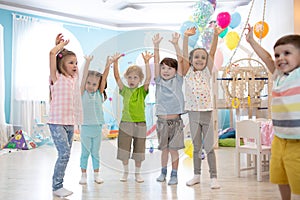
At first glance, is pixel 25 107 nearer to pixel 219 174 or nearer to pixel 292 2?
pixel 219 174

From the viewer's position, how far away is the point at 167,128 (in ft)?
7.62

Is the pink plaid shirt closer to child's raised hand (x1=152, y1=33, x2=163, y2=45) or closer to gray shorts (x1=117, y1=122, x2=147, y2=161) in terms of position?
gray shorts (x1=117, y1=122, x2=147, y2=161)

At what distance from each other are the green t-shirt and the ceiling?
2.32 metres

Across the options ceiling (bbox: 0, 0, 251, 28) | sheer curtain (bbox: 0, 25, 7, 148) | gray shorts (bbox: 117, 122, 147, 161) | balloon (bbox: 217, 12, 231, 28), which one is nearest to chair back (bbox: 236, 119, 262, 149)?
gray shorts (bbox: 117, 122, 147, 161)

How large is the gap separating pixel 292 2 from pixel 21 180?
2.80m

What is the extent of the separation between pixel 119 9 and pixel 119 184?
3.31 m

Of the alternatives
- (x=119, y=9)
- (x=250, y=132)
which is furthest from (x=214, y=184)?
(x=119, y=9)

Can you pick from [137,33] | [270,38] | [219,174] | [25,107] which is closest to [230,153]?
[219,174]

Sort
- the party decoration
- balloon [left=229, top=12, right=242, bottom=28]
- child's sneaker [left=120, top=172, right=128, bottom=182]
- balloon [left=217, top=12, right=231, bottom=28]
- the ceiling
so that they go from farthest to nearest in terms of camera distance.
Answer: the ceiling
balloon [left=229, top=12, right=242, bottom=28]
balloon [left=217, top=12, right=231, bottom=28]
the party decoration
child's sneaker [left=120, top=172, right=128, bottom=182]

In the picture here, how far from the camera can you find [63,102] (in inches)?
82.5

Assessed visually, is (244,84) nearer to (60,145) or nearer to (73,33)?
(60,145)

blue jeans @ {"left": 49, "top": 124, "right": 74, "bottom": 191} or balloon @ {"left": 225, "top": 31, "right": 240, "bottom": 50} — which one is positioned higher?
balloon @ {"left": 225, "top": 31, "right": 240, "bottom": 50}

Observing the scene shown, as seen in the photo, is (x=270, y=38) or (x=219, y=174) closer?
(x=219, y=174)

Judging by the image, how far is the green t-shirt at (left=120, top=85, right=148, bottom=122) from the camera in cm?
238
